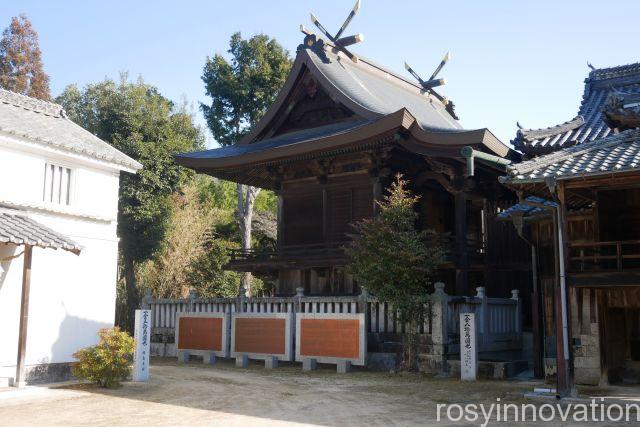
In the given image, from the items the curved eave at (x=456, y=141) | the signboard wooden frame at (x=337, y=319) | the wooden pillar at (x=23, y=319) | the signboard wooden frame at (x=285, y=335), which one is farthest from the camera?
the signboard wooden frame at (x=285, y=335)

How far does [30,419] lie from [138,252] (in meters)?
18.9

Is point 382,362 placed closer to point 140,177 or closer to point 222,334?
point 222,334

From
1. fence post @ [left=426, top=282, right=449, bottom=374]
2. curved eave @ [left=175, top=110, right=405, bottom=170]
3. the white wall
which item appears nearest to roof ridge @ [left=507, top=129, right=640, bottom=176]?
fence post @ [left=426, top=282, right=449, bottom=374]

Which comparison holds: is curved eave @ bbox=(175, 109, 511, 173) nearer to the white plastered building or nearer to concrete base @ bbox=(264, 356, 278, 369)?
the white plastered building

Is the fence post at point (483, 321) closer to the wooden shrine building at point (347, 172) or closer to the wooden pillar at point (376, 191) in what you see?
the wooden shrine building at point (347, 172)

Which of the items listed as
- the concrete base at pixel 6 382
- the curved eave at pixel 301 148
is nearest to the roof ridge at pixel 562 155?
the curved eave at pixel 301 148

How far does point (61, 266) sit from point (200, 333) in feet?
20.9

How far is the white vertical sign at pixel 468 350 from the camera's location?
14734mm

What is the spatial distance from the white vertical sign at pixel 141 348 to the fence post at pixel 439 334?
261 inches

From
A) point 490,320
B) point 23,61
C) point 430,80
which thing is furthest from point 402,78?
point 23,61

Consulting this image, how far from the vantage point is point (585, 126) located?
1727 cm

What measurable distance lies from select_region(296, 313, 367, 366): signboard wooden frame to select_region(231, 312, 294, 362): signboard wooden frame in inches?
13.0

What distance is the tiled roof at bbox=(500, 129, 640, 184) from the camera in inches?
430

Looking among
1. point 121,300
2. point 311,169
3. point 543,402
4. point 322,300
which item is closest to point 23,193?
point 322,300
